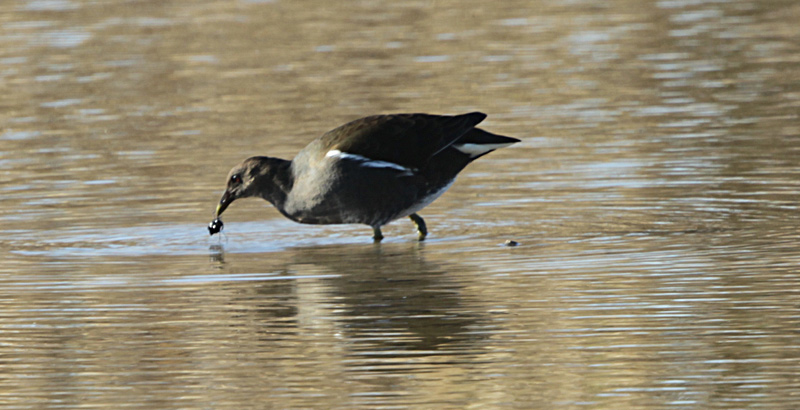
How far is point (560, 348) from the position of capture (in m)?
7.75

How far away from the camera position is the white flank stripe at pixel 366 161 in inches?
450

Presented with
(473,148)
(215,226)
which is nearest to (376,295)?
(473,148)

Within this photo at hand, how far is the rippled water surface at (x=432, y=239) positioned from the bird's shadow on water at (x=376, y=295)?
0.03 meters

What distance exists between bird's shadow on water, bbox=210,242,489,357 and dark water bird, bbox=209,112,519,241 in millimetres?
301

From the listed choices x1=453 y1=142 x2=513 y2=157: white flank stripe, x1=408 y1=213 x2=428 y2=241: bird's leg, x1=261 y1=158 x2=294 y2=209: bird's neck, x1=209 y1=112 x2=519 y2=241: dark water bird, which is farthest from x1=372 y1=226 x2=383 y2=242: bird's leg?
x1=453 y1=142 x2=513 y2=157: white flank stripe

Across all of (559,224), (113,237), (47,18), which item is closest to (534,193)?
(559,224)

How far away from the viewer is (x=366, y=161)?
37.8 feet

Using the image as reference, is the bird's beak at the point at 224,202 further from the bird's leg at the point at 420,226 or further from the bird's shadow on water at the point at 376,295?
the bird's leg at the point at 420,226

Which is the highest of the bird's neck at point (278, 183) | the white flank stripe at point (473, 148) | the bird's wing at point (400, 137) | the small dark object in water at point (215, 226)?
the bird's wing at point (400, 137)

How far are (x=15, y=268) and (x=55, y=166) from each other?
503 centimetres

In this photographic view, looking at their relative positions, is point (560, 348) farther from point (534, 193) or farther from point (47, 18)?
point (47, 18)

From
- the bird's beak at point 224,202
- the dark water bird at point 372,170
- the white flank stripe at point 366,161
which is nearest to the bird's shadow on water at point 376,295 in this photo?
the dark water bird at point 372,170

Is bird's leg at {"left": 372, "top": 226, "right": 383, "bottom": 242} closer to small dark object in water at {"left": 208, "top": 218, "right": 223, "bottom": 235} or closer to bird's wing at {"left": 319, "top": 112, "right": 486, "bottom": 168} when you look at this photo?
bird's wing at {"left": 319, "top": 112, "right": 486, "bottom": 168}

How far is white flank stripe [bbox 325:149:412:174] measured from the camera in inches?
450
